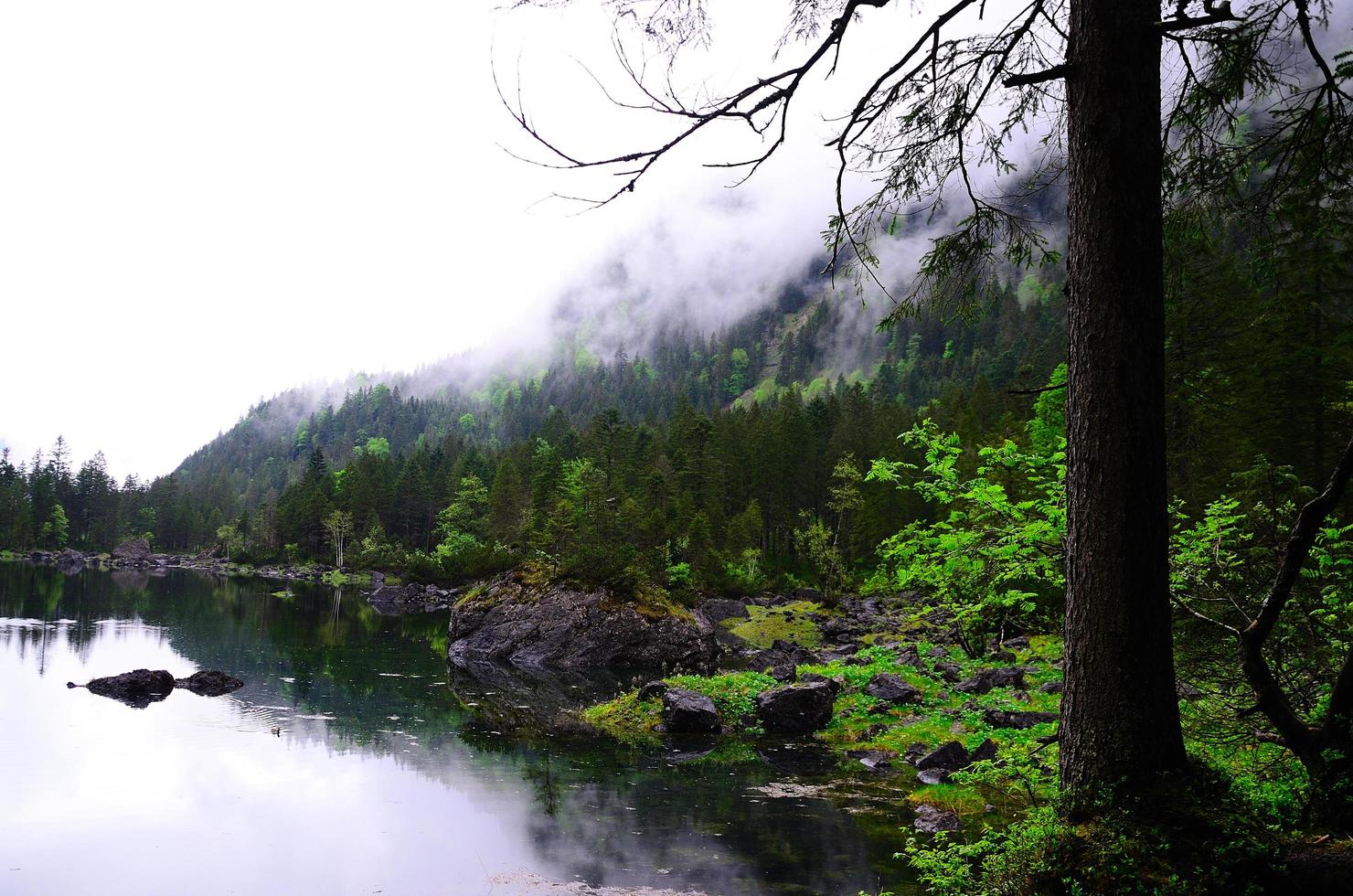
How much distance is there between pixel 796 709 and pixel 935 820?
249 inches

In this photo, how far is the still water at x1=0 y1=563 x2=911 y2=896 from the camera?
825cm

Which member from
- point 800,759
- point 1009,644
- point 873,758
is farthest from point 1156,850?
point 1009,644

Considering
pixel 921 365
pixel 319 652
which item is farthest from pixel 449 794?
pixel 921 365

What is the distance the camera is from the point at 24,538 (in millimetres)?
91750

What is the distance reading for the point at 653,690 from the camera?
17.5 metres

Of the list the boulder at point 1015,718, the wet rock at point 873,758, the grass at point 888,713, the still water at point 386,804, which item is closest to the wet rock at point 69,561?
the still water at point 386,804

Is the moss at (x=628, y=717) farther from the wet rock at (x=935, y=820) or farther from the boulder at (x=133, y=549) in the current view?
the boulder at (x=133, y=549)

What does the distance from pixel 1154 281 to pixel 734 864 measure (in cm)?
740

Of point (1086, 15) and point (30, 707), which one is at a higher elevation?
point (1086, 15)

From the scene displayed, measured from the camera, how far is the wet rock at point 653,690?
17.3 m

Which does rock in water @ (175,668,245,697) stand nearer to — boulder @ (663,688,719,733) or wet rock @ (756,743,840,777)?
boulder @ (663,688,719,733)

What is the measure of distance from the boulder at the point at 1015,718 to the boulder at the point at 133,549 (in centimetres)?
10755

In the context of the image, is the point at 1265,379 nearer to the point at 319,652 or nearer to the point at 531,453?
the point at 319,652

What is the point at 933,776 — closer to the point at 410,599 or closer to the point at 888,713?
the point at 888,713
